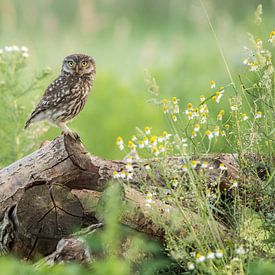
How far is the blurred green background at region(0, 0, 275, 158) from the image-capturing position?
997 cm

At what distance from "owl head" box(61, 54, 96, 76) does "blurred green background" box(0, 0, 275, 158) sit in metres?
0.54

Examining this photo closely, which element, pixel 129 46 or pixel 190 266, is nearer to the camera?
pixel 190 266

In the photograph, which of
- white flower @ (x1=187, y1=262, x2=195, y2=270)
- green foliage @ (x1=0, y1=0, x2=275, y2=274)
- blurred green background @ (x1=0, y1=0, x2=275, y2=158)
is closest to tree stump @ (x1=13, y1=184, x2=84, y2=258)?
green foliage @ (x1=0, y1=0, x2=275, y2=274)

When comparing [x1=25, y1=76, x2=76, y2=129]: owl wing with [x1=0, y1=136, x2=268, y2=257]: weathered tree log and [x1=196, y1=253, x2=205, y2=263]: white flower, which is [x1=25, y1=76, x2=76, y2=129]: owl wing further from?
[x1=196, y1=253, x2=205, y2=263]: white flower

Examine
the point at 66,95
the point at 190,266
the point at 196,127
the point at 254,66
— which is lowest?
the point at 190,266

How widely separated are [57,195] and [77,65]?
1.64 m

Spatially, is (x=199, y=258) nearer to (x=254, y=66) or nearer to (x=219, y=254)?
(x=219, y=254)

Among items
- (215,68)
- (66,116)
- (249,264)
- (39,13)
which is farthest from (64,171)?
(39,13)

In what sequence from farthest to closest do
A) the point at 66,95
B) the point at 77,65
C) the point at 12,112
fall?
the point at 12,112 < the point at 77,65 < the point at 66,95

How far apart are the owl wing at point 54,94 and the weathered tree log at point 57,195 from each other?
0.86 m

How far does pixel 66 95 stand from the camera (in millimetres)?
6746

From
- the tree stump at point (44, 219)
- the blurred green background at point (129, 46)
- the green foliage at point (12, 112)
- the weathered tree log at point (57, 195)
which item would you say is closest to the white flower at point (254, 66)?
the blurred green background at point (129, 46)

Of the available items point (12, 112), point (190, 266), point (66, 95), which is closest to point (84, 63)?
point (66, 95)

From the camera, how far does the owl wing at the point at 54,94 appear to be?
673 centimetres
